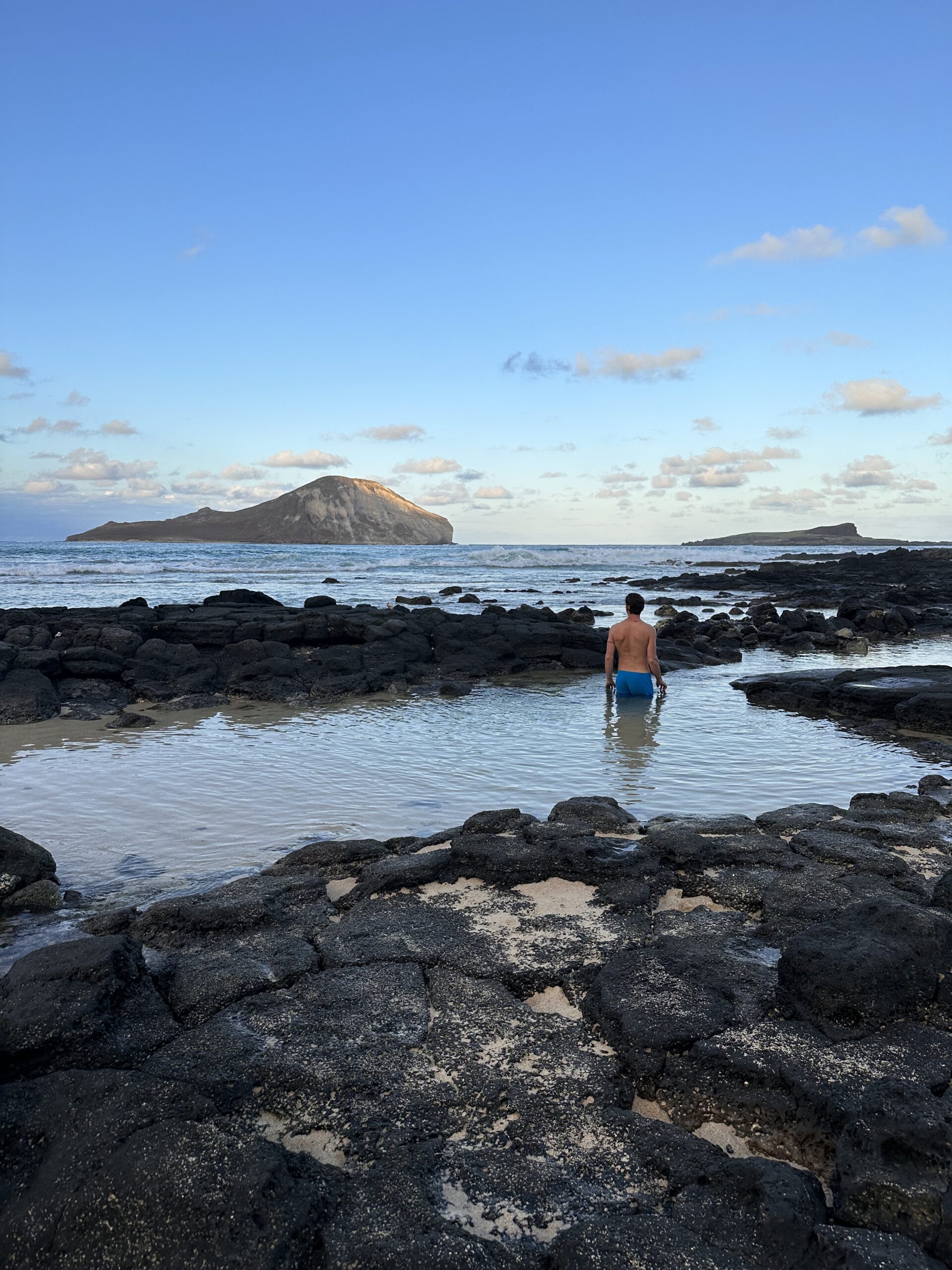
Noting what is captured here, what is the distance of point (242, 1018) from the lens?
318cm

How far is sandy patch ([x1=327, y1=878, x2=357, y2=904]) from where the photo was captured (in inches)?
182

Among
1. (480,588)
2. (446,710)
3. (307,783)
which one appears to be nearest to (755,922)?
(307,783)

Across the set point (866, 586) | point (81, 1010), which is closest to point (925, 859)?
point (81, 1010)

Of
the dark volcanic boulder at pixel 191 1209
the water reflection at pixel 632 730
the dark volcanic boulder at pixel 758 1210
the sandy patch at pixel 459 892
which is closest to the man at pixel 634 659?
the water reflection at pixel 632 730

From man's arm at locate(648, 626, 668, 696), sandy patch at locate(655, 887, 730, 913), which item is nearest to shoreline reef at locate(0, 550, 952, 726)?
man's arm at locate(648, 626, 668, 696)

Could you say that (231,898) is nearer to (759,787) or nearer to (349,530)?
(759,787)

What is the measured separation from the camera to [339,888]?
15.6 feet

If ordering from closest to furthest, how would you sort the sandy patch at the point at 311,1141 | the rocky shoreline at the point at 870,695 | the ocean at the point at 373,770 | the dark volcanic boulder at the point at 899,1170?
the dark volcanic boulder at the point at 899,1170 < the sandy patch at the point at 311,1141 < the ocean at the point at 373,770 < the rocky shoreline at the point at 870,695

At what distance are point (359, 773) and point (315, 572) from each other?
1809 inches

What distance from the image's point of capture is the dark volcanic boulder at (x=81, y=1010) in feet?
9.24

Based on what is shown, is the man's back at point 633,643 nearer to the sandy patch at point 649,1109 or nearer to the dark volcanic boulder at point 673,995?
the dark volcanic boulder at point 673,995

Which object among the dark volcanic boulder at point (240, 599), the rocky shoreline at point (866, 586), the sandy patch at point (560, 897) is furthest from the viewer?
the rocky shoreline at point (866, 586)

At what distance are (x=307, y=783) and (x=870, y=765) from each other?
552 cm

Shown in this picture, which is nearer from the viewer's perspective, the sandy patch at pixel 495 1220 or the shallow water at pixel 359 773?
the sandy patch at pixel 495 1220
